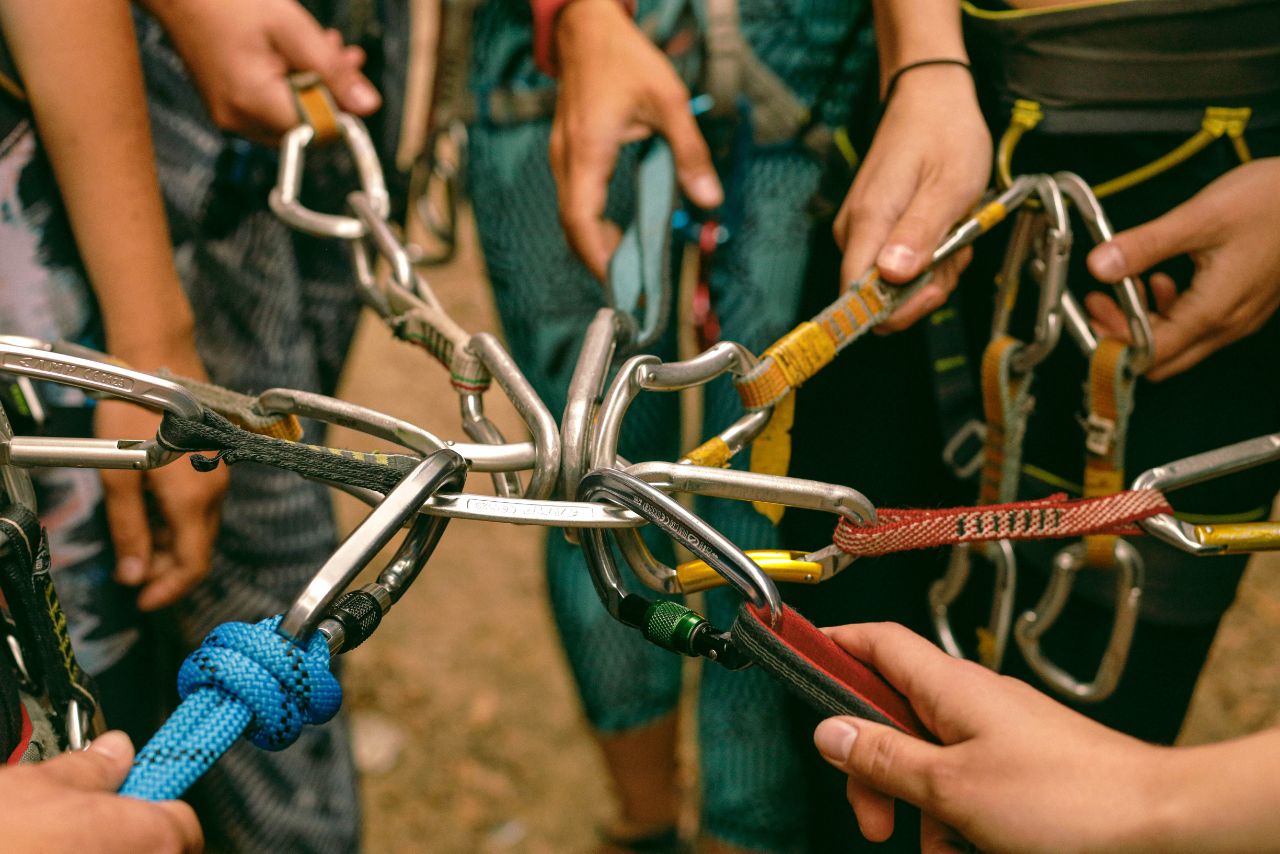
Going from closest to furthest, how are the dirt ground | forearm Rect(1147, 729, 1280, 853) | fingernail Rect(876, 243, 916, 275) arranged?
1. forearm Rect(1147, 729, 1280, 853)
2. fingernail Rect(876, 243, 916, 275)
3. the dirt ground

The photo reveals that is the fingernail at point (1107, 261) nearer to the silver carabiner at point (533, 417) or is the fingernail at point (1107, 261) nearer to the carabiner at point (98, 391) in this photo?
the silver carabiner at point (533, 417)

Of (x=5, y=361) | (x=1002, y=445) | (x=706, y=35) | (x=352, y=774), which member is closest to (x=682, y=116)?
(x=706, y=35)

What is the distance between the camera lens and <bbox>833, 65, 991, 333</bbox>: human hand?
1.97 feet

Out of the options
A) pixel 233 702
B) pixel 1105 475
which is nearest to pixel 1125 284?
pixel 1105 475

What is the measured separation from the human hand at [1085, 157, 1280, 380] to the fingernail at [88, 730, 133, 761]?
2.01 ft

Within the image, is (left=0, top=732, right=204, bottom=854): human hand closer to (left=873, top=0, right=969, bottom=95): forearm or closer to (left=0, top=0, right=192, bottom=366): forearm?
(left=0, top=0, right=192, bottom=366): forearm

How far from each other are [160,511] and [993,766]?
62 centimetres

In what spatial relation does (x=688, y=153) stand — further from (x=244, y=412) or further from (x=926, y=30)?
(x=244, y=412)

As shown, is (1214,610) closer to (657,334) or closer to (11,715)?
(657,334)

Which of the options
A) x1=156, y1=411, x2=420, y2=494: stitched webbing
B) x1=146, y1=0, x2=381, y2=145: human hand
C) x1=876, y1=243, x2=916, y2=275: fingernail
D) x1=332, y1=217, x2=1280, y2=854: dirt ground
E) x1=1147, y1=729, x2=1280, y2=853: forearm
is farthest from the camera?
x1=332, y1=217, x2=1280, y2=854: dirt ground

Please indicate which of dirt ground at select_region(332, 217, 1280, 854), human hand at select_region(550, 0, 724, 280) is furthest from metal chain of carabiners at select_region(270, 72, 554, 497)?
dirt ground at select_region(332, 217, 1280, 854)

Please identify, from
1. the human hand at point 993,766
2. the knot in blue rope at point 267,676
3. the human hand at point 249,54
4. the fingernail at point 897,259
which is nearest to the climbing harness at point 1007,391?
the fingernail at point 897,259

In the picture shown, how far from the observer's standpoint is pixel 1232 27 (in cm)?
59

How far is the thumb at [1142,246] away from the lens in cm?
62
